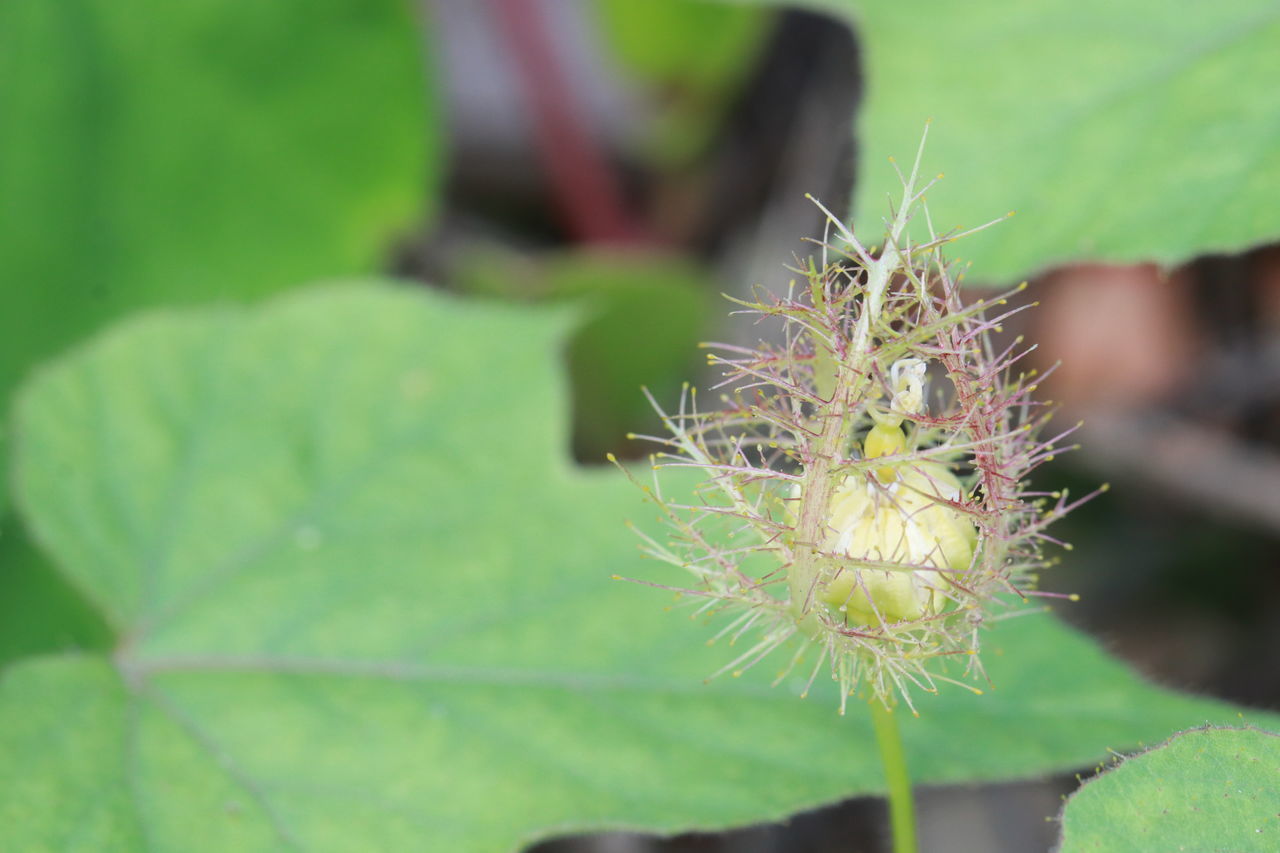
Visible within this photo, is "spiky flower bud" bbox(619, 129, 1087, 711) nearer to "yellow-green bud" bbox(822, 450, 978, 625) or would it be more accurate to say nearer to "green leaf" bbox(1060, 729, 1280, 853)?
"yellow-green bud" bbox(822, 450, 978, 625)

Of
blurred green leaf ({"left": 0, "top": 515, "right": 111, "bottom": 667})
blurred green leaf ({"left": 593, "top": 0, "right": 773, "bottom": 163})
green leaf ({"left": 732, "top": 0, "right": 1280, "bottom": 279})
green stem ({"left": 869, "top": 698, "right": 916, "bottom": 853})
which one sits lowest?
blurred green leaf ({"left": 0, "top": 515, "right": 111, "bottom": 667})

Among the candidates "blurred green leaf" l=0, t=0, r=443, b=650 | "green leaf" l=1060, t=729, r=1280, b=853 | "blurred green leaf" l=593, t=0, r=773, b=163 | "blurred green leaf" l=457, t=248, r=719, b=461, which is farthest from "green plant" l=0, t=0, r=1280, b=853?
"blurred green leaf" l=593, t=0, r=773, b=163

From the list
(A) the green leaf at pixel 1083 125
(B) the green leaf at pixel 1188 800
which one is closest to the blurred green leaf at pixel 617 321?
(A) the green leaf at pixel 1083 125

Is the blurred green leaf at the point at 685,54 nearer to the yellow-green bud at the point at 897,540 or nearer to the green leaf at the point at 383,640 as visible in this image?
the green leaf at the point at 383,640

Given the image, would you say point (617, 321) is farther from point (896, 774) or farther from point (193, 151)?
point (896, 774)

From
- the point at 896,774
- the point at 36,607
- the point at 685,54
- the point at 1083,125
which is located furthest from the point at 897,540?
Result: the point at 685,54

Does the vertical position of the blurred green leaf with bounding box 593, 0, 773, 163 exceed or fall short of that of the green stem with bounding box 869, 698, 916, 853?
it exceeds it

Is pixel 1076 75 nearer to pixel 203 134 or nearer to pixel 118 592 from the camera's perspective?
pixel 118 592
